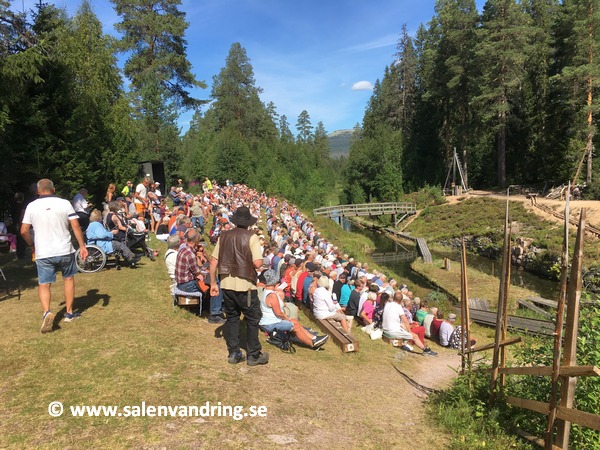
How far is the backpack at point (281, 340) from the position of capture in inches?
228

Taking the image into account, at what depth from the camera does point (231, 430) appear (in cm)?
349

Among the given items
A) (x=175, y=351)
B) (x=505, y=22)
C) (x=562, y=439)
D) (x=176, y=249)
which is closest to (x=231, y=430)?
(x=175, y=351)

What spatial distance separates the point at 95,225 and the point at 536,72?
37867 millimetres

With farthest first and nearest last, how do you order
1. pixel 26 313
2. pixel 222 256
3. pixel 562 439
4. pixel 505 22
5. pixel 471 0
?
pixel 471 0 < pixel 505 22 < pixel 26 313 < pixel 222 256 < pixel 562 439

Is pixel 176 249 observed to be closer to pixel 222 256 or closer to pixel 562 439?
pixel 222 256

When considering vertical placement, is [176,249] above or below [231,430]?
above

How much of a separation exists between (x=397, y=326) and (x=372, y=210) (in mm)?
31520

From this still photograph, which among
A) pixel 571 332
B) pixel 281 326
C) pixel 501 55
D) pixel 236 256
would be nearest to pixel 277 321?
pixel 281 326

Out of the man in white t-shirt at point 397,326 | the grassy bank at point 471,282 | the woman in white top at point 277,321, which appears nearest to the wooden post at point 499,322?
the woman in white top at point 277,321

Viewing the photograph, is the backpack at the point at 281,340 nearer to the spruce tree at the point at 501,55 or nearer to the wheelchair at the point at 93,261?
the wheelchair at the point at 93,261

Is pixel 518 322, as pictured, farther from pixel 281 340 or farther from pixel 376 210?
pixel 376 210

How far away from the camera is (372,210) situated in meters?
38.7

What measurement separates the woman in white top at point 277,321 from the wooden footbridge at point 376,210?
100 feet

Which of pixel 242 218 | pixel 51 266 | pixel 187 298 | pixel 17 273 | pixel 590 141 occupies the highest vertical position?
pixel 590 141
